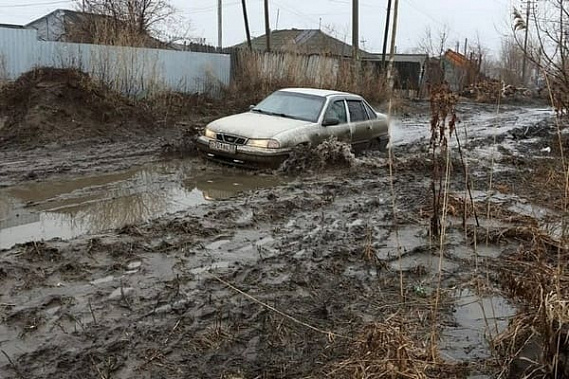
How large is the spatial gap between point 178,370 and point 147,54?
48.8ft

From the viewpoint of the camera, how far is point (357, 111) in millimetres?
12992

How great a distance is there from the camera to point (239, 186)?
9852 millimetres

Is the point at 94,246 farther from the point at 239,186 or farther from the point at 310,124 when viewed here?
the point at 310,124

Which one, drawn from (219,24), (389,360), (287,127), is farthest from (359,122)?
(219,24)

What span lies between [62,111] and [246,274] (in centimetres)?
1028

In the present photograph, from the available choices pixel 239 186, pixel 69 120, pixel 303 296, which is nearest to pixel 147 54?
pixel 69 120

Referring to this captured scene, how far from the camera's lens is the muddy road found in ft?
13.0

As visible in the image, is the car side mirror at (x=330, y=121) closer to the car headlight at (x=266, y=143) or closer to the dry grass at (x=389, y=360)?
the car headlight at (x=266, y=143)

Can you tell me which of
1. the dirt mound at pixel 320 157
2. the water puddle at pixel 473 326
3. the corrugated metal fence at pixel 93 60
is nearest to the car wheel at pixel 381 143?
the dirt mound at pixel 320 157

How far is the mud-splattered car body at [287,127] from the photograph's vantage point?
10633 millimetres

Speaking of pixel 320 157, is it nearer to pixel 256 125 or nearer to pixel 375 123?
pixel 256 125

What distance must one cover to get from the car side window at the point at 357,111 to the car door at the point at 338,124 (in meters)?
0.25

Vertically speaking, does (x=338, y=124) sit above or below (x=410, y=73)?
below

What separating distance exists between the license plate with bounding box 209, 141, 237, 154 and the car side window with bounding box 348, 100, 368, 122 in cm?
314
